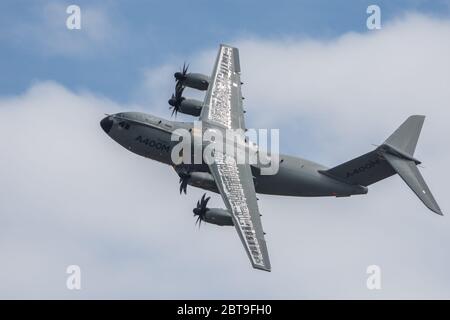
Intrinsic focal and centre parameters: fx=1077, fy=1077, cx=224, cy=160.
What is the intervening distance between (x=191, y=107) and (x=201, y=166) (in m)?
9.02

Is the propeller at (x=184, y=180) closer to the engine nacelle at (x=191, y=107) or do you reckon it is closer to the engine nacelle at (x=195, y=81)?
the engine nacelle at (x=191, y=107)

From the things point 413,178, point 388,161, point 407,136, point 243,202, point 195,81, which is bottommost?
point 243,202

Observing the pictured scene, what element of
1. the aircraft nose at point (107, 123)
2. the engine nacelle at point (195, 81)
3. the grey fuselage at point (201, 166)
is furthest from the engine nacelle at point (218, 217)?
the engine nacelle at point (195, 81)

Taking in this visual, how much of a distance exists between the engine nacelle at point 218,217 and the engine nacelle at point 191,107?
569 inches

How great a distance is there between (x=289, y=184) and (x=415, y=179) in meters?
10.8

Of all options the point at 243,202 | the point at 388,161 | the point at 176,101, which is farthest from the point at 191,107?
the point at 388,161

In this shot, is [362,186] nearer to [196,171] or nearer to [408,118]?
[408,118]

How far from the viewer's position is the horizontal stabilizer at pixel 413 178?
85.1m

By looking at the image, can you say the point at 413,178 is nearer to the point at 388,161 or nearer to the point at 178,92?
the point at 388,161

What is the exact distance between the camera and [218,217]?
85.1 meters

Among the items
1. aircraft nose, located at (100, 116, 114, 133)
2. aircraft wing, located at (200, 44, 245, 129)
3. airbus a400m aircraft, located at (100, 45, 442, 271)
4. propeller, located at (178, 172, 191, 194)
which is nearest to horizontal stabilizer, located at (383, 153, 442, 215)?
airbus a400m aircraft, located at (100, 45, 442, 271)

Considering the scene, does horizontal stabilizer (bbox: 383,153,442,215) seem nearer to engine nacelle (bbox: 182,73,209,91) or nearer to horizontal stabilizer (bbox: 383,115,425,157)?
horizontal stabilizer (bbox: 383,115,425,157)

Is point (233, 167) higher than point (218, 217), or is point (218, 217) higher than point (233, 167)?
point (233, 167)

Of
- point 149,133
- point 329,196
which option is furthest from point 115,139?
point 329,196
